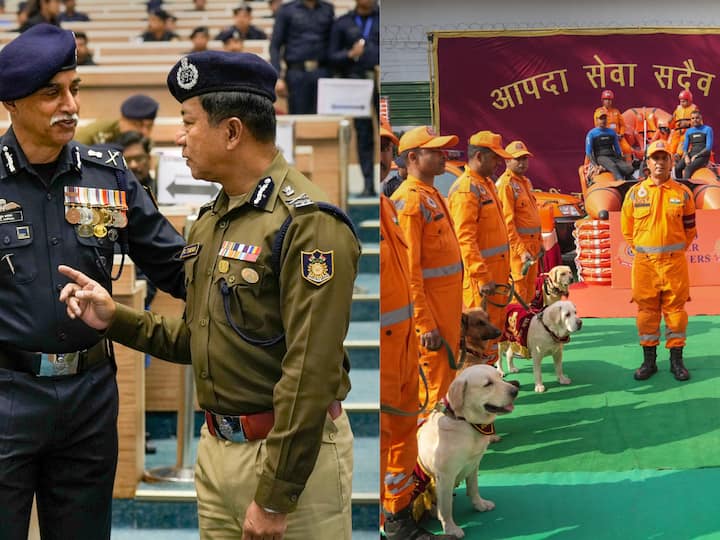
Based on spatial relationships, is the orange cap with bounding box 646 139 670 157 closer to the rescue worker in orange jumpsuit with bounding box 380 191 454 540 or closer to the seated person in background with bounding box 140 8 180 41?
the rescue worker in orange jumpsuit with bounding box 380 191 454 540

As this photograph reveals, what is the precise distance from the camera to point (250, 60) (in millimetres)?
1769

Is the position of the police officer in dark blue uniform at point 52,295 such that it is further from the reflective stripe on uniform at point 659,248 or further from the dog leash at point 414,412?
the reflective stripe on uniform at point 659,248

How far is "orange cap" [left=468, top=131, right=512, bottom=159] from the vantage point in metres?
2.76

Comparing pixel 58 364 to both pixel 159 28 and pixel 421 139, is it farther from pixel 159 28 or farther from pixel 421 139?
pixel 159 28

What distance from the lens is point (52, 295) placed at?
6.56 ft

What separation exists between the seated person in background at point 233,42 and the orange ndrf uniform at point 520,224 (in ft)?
14.7

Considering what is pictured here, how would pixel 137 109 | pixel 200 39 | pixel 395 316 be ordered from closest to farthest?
1. pixel 395 316
2. pixel 137 109
3. pixel 200 39

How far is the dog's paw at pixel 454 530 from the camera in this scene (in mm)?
2846

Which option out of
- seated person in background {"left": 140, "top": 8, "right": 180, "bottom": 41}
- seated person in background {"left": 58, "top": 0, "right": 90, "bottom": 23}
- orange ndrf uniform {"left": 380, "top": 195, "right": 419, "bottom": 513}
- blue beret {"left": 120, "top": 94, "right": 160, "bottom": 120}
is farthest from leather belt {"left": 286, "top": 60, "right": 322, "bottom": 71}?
orange ndrf uniform {"left": 380, "top": 195, "right": 419, "bottom": 513}

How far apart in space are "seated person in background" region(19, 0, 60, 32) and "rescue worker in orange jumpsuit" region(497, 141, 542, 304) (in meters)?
5.85

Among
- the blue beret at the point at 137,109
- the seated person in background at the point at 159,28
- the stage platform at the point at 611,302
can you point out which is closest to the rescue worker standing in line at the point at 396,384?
the stage platform at the point at 611,302

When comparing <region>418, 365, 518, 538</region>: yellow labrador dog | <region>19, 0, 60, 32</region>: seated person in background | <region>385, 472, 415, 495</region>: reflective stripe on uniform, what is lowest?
<region>385, 472, 415, 495</region>: reflective stripe on uniform

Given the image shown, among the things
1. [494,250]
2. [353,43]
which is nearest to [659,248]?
[494,250]

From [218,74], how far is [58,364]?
27.8 inches
